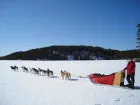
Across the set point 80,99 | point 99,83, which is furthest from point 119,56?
point 80,99

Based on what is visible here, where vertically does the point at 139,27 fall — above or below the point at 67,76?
above

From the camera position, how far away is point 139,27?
49781 mm

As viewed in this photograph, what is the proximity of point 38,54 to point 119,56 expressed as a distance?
5367 cm

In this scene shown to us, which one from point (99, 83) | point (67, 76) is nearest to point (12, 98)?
point (99, 83)

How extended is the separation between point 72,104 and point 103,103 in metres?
1.02

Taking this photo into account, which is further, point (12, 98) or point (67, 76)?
point (67, 76)

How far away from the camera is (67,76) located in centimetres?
1355

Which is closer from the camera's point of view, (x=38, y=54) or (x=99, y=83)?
(x=99, y=83)

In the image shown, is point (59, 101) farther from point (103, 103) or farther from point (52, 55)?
point (52, 55)

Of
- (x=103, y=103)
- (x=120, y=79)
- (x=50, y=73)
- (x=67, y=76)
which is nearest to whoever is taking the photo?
(x=103, y=103)

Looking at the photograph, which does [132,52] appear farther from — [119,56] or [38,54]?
[38,54]

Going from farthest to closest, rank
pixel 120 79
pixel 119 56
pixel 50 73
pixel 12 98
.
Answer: pixel 119 56
pixel 50 73
pixel 120 79
pixel 12 98

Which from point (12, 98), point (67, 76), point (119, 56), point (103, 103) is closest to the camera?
point (103, 103)

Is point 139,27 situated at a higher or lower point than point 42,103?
higher
